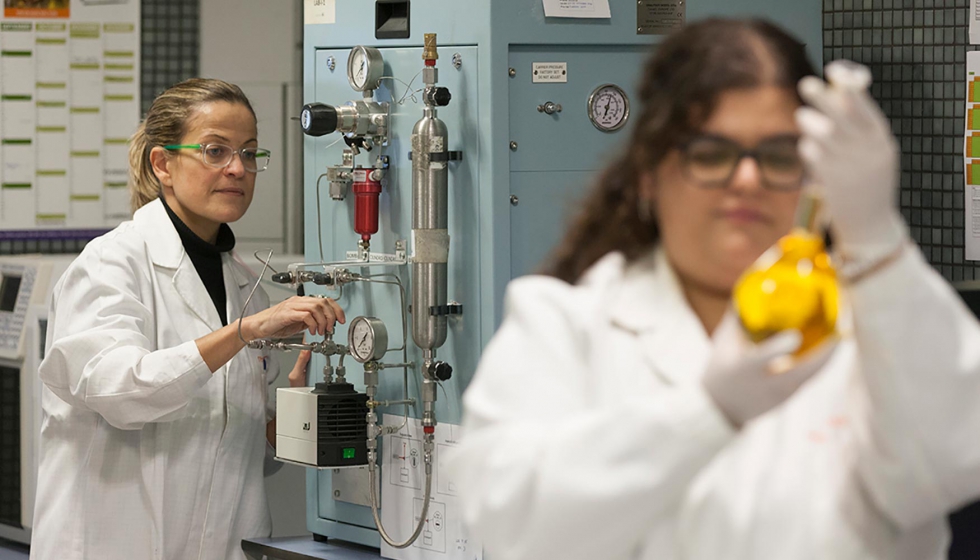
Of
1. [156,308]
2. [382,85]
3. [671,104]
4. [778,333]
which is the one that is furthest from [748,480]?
[156,308]

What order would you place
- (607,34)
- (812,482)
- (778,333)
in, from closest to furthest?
(778,333)
(812,482)
(607,34)

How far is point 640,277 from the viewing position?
1.05m

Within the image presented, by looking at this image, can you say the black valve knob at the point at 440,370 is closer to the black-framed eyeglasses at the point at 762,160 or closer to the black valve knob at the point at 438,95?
the black valve knob at the point at 438,95

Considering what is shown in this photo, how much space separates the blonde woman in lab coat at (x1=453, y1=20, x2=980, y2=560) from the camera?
0.83 meters

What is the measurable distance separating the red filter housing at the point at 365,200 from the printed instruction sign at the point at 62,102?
163 cm

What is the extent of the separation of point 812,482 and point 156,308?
1853 mm

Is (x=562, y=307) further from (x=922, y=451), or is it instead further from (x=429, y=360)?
(x=429, y=360)

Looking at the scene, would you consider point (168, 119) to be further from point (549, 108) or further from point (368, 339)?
point (549, 108)

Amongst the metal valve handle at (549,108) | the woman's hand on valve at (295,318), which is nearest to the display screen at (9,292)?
the woman's hand on valve at (295,318)

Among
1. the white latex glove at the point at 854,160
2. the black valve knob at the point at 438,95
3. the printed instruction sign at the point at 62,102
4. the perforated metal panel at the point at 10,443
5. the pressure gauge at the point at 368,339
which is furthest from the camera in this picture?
the printed instruction sign at the point at 62,102

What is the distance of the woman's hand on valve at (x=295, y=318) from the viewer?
7.63 feet

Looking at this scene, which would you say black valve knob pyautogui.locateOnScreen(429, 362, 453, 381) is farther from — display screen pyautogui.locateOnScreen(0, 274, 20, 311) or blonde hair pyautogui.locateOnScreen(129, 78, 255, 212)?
display screen pyautogui.locateOnScreen(0, 274, 20, 311)

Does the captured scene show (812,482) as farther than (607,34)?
No

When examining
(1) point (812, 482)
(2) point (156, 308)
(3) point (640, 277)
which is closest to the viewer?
(1) point (812, 482)
